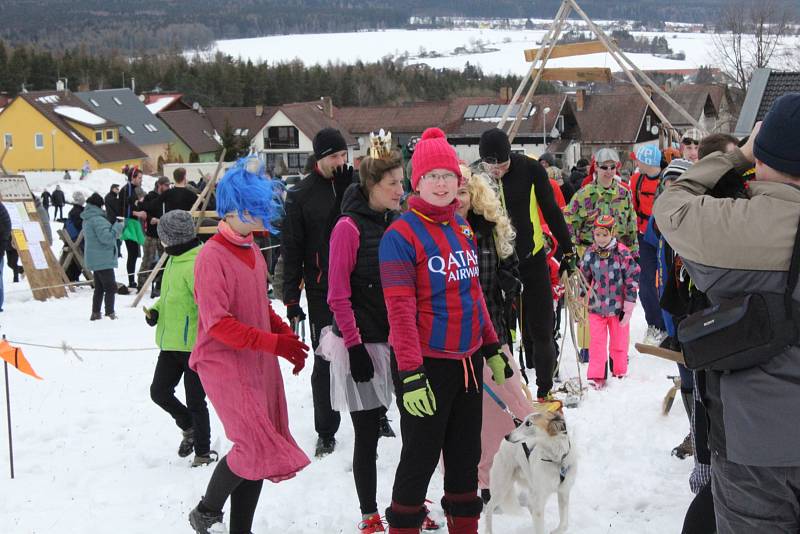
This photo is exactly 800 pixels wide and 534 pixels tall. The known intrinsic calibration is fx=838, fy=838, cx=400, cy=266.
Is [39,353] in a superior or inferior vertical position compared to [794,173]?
inferior

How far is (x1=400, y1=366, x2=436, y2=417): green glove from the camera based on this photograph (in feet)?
11.8

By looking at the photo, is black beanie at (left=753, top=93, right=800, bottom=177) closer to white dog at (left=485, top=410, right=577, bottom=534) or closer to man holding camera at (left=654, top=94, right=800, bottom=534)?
man holding camera at (left=654, top=94, right=800, bottom=534)

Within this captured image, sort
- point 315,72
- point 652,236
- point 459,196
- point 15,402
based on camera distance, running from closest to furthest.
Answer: point 459,196
point 652,236
point 15,402
point 315,72

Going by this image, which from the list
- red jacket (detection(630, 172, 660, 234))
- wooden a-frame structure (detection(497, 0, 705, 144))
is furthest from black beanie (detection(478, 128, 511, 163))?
wooden a-frame structure (detection(497, 0, 705, 144))

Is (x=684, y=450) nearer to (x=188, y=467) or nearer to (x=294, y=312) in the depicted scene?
(x=294, y=312)

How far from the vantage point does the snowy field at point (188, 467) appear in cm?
475

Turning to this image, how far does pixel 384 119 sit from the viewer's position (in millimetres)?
74812

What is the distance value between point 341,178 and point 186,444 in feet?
7.15

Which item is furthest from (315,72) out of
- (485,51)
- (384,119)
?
(485,51)

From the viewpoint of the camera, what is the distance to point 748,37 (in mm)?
53000

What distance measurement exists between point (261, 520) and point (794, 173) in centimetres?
336

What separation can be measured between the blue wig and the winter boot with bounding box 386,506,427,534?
155cm

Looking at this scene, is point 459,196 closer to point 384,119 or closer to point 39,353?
point 39,353

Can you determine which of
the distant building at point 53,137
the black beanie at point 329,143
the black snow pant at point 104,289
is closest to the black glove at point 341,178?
the black beanie at point 329,143
